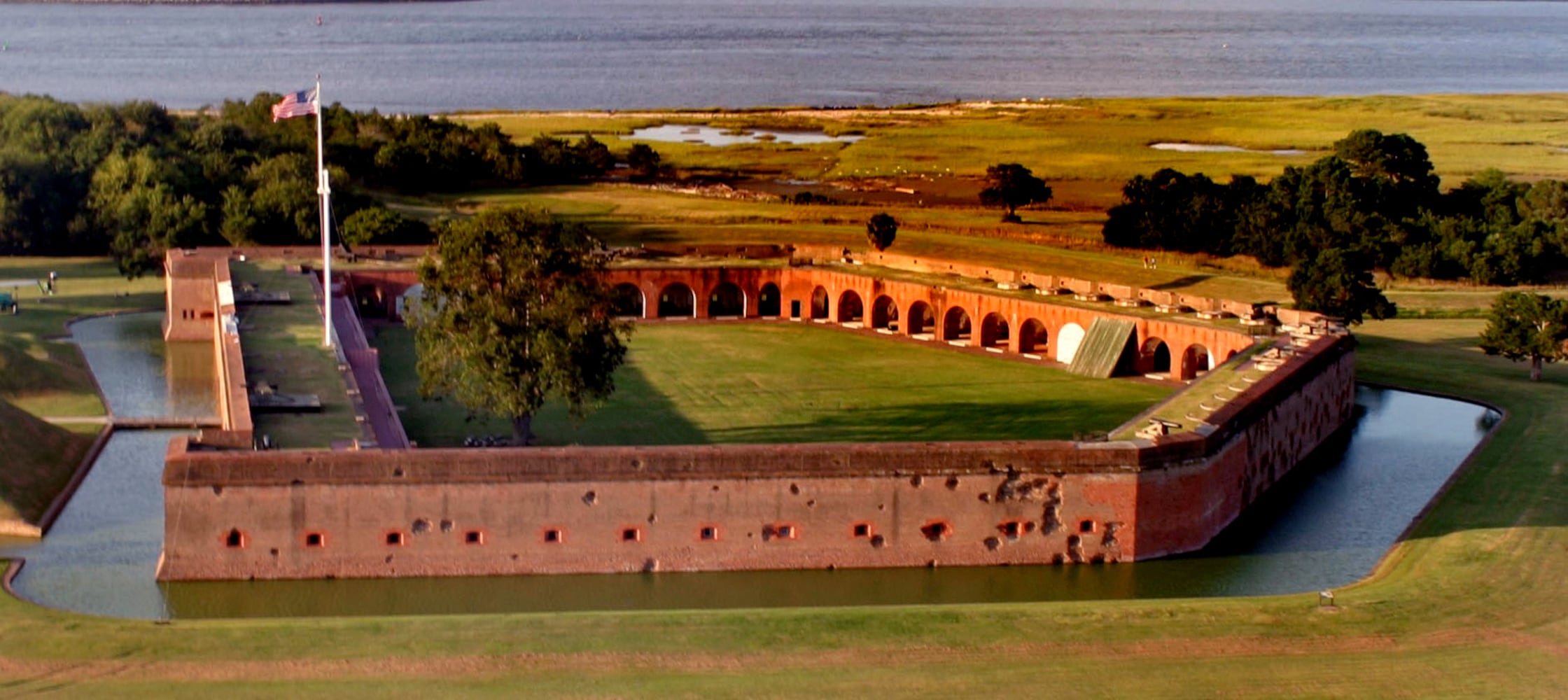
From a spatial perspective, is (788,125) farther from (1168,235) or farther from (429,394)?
(429,394)

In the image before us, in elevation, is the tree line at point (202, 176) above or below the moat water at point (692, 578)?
above

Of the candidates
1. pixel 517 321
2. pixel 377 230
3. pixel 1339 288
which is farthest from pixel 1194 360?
pixel 377 230

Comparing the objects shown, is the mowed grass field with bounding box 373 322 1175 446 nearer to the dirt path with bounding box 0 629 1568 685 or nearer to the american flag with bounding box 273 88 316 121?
the american flag with bounding box 273 88 316 121

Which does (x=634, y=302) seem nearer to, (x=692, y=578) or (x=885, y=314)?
(x=885, y=314)

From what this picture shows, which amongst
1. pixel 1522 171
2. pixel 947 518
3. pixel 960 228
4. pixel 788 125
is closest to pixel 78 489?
pixel 947 518

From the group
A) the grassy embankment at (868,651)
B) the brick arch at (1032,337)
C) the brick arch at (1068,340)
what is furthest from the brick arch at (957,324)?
the grassy embankment at (868,651)

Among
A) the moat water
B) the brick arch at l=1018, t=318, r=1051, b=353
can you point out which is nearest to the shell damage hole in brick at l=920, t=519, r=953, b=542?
the moat water

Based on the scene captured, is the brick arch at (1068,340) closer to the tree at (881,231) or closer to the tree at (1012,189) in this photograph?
the tree at (881,231)
